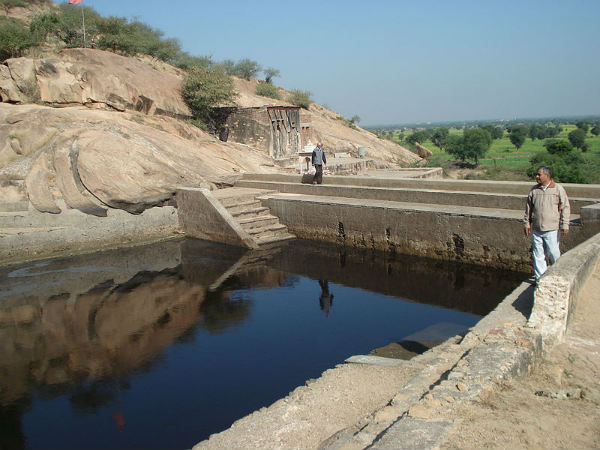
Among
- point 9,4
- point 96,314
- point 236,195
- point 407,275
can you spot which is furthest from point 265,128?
point 9,4

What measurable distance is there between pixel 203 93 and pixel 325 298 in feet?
39.8

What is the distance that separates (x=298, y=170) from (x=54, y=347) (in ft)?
40.8

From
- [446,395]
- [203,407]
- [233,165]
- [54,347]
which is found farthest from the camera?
[233,165]

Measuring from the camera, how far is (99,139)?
46.2 feet

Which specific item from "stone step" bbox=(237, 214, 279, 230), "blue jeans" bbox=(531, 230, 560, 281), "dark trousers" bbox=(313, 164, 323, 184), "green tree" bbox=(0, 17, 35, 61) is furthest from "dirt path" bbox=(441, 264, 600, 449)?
"green tree" bbox=(0, 17, 35, 61)

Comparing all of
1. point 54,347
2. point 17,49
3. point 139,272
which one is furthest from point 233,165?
point 54,347

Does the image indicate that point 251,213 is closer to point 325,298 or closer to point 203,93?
point 325,298

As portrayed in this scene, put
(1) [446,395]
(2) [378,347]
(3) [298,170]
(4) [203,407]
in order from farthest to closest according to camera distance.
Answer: (3) [298,170]
(2) [378,347]
(4) [203,407]
(1) [446,395]

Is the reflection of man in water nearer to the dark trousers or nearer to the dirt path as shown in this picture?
the dirt path

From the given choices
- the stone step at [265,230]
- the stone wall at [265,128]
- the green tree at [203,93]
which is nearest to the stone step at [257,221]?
the stone step at [265,230]

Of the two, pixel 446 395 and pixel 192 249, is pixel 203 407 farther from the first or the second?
pixel 192 249

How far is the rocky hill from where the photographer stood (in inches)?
524

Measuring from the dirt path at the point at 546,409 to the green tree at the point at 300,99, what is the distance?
28.7 meters

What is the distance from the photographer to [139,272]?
37.3 ft
